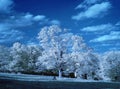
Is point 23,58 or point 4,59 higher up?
point 23,58

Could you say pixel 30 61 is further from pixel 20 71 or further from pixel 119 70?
pixel 119 70

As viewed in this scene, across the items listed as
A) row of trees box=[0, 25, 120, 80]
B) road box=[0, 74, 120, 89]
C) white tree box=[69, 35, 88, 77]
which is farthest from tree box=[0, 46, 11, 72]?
road box=[0, 74, 120, 89]

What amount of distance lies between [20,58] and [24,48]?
7.46 meters

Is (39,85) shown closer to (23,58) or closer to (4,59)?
(23,58)

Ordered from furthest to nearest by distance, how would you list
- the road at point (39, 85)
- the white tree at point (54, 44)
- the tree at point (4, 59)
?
the tree at point (4, 59), the white tree at point (54, 44), the road at point (39, 85)

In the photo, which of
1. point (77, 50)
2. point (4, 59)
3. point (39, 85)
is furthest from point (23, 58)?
point (39, 85)

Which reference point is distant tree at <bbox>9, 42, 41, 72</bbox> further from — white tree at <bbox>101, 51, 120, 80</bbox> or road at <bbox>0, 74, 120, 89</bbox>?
road at <bbox>0, 74, 120, 89</bbox>

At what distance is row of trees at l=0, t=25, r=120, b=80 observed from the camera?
2827 inches

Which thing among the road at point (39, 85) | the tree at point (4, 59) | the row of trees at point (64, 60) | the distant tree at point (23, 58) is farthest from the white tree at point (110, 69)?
the road at point (39, 85)

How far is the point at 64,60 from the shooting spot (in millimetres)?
72938

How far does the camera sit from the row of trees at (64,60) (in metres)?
71.8

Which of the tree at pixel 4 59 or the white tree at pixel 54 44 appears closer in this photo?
the white tree at pixel 54 44

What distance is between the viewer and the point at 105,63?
9262 cm

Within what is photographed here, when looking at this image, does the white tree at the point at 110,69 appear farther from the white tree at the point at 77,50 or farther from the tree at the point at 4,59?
the tree at the point at 4,59
